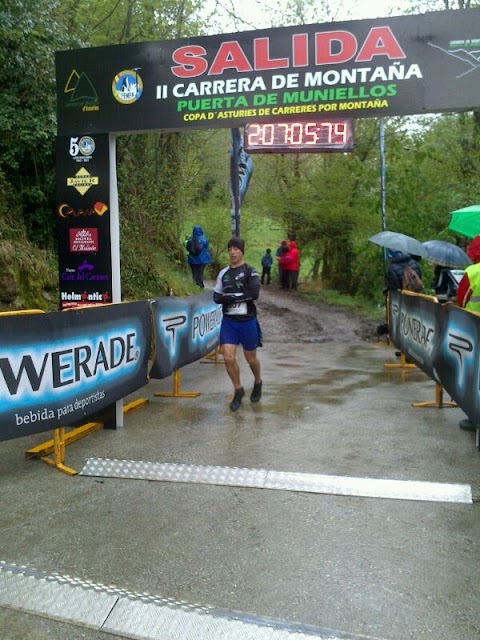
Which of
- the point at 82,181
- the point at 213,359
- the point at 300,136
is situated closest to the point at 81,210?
the point at 82,181

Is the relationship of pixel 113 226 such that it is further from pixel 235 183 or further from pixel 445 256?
pixel 235 183

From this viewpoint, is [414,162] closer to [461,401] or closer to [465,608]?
[461,401]

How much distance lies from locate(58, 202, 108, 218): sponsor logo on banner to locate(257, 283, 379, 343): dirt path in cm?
646

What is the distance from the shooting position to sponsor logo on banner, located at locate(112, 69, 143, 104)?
7660 mm

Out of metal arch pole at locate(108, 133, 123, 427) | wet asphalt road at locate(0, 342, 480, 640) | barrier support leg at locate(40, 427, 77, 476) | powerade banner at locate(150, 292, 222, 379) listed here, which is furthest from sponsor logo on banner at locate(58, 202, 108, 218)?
barrier support leg at locate(40, 427, 77, 476)

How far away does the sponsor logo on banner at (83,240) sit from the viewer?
7.97m

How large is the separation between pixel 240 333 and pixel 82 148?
→ 10.7 ft

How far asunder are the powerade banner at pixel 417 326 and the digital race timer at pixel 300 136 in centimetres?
218

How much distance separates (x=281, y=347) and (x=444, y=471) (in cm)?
774

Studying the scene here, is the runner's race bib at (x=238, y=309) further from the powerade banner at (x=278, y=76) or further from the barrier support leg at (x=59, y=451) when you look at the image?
the barrier support leg at (x=59, y=451)

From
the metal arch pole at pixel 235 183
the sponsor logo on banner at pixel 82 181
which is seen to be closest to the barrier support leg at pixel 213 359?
the sponsor logo on banner at pixel 82 181

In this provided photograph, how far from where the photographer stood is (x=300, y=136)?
7.22 m

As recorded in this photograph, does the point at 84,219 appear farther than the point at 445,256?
No

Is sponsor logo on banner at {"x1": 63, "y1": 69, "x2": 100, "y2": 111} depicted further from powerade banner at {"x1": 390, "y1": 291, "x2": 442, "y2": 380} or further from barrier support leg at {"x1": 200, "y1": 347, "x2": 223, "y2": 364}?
powerade banner at {"x1": 390, "y1": 291, "x2": 442, "y2": 380}
